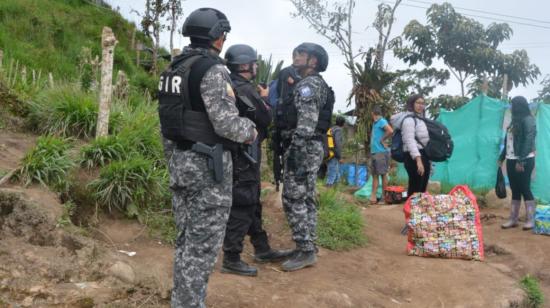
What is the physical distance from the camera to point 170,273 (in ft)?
12.8

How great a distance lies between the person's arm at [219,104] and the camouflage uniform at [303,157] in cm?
136

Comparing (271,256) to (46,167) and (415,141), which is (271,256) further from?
(415,141)

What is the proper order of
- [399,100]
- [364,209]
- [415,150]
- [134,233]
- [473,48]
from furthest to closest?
1. [473,48]
2. [399,100]
3. [364,209]
4. [415,150]
5. [134,233]

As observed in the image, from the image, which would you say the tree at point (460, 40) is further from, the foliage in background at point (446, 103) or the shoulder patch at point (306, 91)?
the shoulder patch at point (306, 91)

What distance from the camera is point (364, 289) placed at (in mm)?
4301

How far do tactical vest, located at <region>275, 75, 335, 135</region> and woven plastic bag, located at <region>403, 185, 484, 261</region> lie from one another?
1.36m

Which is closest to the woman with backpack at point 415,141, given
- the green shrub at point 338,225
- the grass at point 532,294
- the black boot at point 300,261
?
the green shrub at point 338,225

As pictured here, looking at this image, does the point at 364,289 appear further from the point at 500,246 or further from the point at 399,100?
the point at 399,100

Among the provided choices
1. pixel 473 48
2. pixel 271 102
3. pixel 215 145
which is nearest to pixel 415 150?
pixel 271 102

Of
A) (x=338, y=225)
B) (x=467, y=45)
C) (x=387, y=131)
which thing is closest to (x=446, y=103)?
(x=467, y=45)

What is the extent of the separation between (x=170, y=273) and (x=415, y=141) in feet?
10.2

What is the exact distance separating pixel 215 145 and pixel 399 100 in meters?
11.6

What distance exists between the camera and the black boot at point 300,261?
4.43 metres

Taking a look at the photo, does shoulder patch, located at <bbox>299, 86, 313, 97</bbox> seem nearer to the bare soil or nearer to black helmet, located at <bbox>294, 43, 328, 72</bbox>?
black helmet, located at <bbox>294, 43, 328, 72</bbox>
